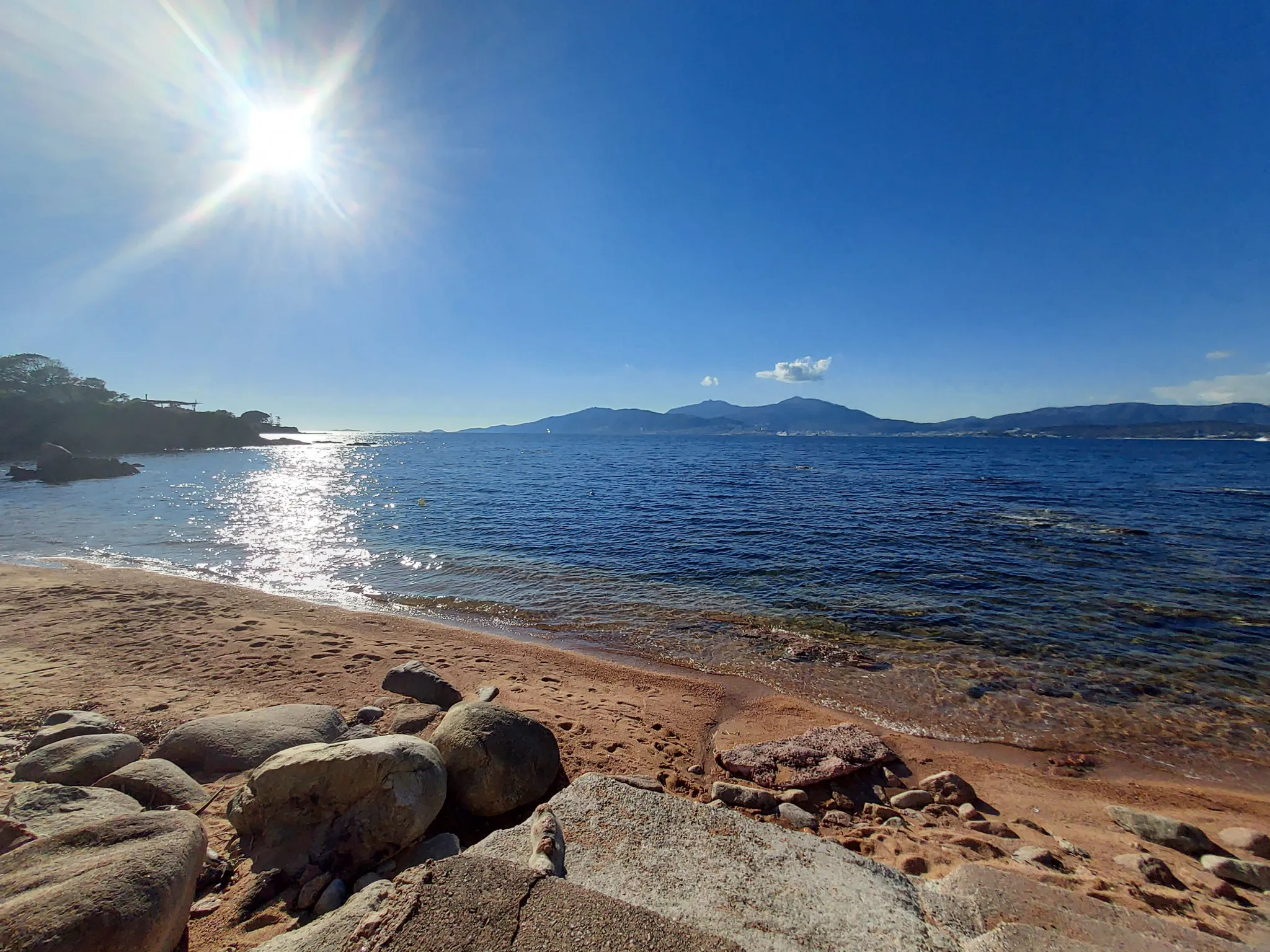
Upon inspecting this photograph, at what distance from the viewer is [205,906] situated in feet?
10.9

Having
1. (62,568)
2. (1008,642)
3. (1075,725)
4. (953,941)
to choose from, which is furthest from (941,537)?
(62,568)

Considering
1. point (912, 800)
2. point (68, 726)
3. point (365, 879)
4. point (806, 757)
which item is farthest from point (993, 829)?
point (68, 726)

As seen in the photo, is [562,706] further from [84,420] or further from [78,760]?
[84,420]

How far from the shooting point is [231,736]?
5.28m

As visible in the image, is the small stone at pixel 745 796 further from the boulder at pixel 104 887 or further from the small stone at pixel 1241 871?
the boulder at pixel 104 887

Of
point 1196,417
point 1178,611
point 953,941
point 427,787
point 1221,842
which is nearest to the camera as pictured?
point 953,941

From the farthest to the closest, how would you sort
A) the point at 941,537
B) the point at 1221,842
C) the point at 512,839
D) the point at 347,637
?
the point at 941,537 → the point at 347,637 → the point at 1221,842 → the point at 512,839

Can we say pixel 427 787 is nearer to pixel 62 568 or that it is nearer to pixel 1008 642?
pixel 1008 642

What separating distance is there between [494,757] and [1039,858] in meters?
4.96

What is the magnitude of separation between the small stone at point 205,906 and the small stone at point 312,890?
0.49 meters

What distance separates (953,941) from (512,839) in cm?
292

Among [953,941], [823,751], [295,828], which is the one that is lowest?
[823,751]

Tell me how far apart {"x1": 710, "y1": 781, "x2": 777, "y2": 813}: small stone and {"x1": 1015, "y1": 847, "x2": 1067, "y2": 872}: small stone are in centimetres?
212

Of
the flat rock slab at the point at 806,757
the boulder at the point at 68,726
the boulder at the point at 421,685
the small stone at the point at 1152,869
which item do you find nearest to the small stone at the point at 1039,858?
the small stone at the point at 1152,869
